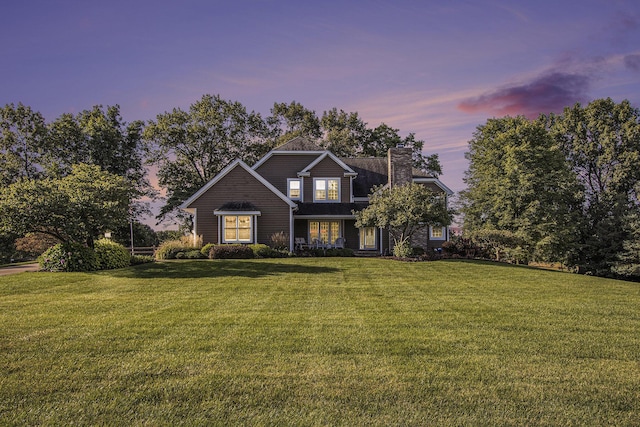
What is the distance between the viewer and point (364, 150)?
44.3m

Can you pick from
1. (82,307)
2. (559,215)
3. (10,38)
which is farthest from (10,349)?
(559,215)

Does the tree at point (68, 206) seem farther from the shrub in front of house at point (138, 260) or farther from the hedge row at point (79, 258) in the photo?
the shrub in front of house at point (138, 260)

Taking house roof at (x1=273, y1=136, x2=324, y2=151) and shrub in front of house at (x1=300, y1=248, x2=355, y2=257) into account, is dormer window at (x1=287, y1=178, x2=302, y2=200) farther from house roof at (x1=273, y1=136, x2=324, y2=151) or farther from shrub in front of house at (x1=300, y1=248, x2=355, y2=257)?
shrub in front of house at (x1=300, y1=248, x2=355, y2=257)

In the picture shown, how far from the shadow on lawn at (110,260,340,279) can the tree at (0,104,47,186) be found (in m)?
27.2

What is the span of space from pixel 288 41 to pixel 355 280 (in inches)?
384

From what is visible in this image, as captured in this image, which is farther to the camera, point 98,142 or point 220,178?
point 98,142

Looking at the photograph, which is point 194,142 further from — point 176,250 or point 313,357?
point 313,357

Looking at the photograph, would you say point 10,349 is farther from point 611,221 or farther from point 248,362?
point 611,221

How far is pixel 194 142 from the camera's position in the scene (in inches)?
1513

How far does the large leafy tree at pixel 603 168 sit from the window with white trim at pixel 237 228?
73.8 feet

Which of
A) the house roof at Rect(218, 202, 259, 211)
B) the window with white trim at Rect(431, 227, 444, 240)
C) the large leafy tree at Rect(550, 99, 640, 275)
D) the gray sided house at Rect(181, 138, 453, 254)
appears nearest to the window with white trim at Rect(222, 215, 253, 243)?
the gray sided house at Rect(181, 138, 453, 254)

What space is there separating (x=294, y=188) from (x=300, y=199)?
94 cm

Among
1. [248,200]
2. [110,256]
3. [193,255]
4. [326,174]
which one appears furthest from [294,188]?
[110,256]

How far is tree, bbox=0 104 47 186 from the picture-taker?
35250 mm
